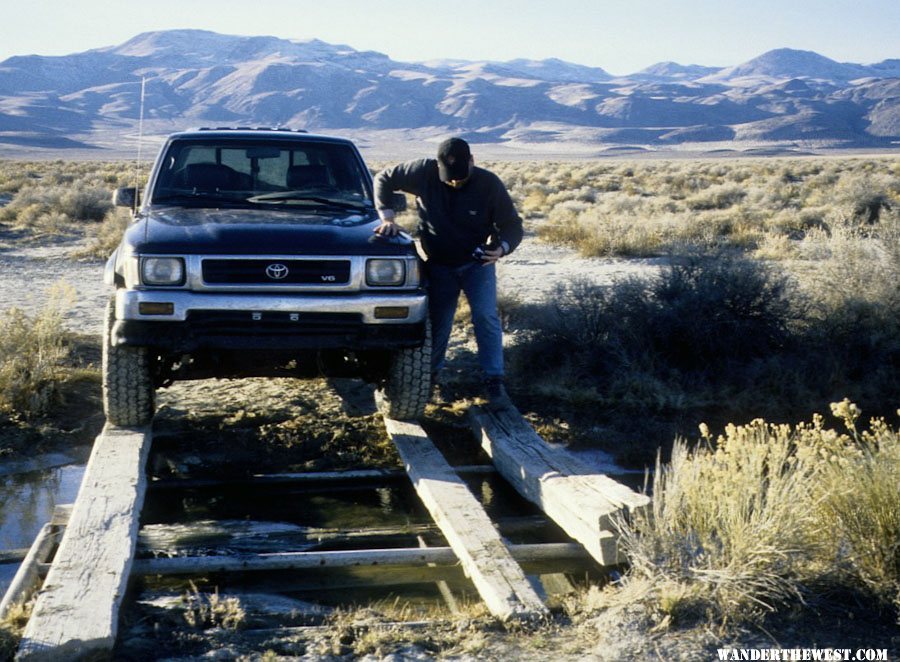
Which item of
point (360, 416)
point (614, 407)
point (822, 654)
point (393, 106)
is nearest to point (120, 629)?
point (822, 654)

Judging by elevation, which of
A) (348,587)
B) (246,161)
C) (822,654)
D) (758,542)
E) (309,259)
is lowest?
(348,587)

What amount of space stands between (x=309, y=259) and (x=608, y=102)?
17680 cm

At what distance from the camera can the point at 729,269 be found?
9.09 m

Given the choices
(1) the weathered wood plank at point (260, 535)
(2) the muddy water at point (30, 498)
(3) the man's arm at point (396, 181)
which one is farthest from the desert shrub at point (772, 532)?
(2) the muddy water at point (30, 498)

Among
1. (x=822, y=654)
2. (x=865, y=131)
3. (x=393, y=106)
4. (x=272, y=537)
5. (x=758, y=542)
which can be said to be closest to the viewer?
(x=822, y=654)

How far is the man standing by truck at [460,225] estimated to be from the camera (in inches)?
268

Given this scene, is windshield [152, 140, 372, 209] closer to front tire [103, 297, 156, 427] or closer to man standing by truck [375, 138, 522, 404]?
man standing by truck [375, 138, 522, 404]

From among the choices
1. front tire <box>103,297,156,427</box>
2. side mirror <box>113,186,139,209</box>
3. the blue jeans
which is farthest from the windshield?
front tire <box>103,297,156,427</box>

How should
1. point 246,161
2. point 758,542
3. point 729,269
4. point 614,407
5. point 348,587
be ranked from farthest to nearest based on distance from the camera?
point 729,269
point 614,407
point 246,161
point 348,587
point 758,542

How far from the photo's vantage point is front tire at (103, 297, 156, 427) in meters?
6.21

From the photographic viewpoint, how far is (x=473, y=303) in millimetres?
7004

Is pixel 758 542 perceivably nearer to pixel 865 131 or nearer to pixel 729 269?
pixel 729 269

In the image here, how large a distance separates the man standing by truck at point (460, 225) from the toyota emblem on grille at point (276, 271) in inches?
38.9

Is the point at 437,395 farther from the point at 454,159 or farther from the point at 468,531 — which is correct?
the point at 468,531
